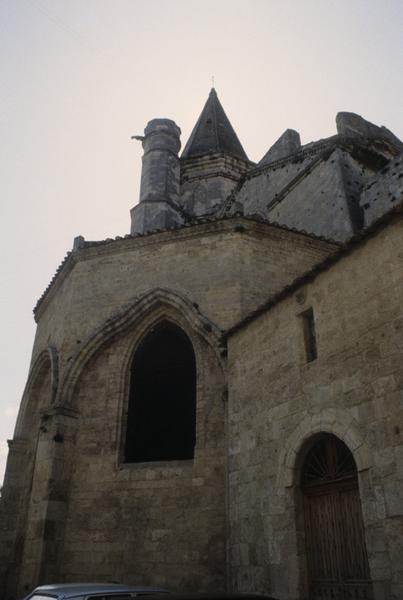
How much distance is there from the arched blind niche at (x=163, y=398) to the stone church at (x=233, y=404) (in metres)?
0.04

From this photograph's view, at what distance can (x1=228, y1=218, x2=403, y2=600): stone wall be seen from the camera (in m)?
4.45

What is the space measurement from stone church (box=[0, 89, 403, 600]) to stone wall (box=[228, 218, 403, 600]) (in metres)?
0.02

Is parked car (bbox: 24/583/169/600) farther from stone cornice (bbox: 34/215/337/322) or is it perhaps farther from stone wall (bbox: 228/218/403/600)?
stone cornice (bbox: 34/215/337/322)

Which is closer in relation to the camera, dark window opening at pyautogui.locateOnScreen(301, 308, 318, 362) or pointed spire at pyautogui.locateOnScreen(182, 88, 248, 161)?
dark window opening at pyautogui.locateOnScreen(301, 308, 318, 362)

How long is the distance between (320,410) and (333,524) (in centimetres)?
106

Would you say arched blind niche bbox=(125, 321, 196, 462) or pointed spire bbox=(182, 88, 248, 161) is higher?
pointed spire bbox=(182, 88, 248, 161)

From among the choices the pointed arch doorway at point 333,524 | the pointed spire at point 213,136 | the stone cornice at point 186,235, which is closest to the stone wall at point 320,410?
the pointed arch doorway at point 333,524

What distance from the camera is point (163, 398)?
10.1 m

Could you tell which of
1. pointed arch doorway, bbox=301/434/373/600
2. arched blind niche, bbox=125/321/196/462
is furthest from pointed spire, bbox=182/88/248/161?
pointed arch doorway, bbox=301/434/373/600

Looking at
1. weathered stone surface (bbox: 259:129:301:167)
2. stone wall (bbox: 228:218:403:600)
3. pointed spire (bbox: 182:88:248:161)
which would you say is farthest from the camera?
pointed spire (bbox: 182:88:248:161)

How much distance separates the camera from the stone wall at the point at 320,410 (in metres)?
4.45

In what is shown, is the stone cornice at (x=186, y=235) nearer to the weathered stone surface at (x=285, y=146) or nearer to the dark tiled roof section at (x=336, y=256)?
the dark tiled roof section at (x=336, y=256)

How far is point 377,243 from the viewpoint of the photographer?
5113 mm

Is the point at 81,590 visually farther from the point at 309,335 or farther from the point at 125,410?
the point at 125,410
